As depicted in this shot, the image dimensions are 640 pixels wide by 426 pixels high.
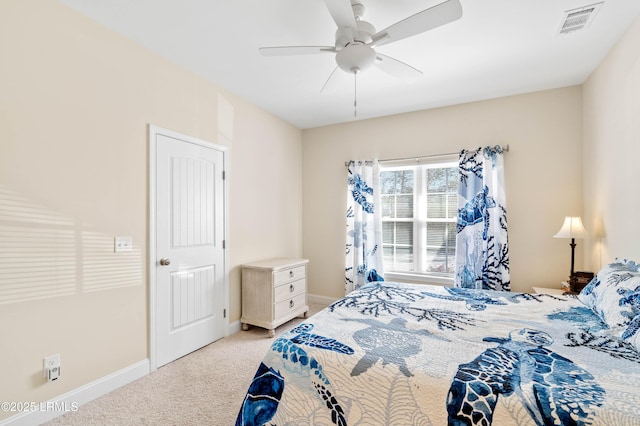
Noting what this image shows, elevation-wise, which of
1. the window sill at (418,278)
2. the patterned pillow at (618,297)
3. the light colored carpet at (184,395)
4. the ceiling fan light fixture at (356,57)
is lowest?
the light colored carpet at (184,395)

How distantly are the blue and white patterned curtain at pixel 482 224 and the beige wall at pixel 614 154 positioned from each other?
74cm

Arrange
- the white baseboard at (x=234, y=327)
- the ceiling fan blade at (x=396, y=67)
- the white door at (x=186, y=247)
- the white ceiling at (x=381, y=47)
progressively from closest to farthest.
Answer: the white ceiling at (x=381, y=47) < the ceiling fan blade at (x=396, y=67) < the white door at (x=186, y=247) < the white baseboard at (x=234, y=327)

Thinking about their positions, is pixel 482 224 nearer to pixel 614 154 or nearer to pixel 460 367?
pixel 614 154

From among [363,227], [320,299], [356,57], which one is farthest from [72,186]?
[320,299]

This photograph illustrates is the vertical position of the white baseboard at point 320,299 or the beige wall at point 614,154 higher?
the beige wall at point 614,154

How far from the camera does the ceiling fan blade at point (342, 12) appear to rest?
1.57 metres

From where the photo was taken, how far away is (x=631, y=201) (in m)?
2.18

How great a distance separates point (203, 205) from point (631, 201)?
3533 mm

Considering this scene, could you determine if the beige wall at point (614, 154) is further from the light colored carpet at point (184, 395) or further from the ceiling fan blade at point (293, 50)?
the light colored carpet at point (184, 395)

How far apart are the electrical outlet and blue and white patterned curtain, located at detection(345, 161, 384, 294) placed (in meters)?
3.04

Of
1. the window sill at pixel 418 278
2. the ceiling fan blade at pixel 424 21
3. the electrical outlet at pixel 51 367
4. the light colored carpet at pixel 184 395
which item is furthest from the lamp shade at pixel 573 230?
the electrical outlet at pixel 51 367

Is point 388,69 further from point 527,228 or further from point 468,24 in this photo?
point 527,228

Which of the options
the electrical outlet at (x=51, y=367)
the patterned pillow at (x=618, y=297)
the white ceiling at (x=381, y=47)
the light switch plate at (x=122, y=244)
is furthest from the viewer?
the light switch plate at (x=122, y=244)

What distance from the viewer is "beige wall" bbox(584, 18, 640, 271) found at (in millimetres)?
2133
